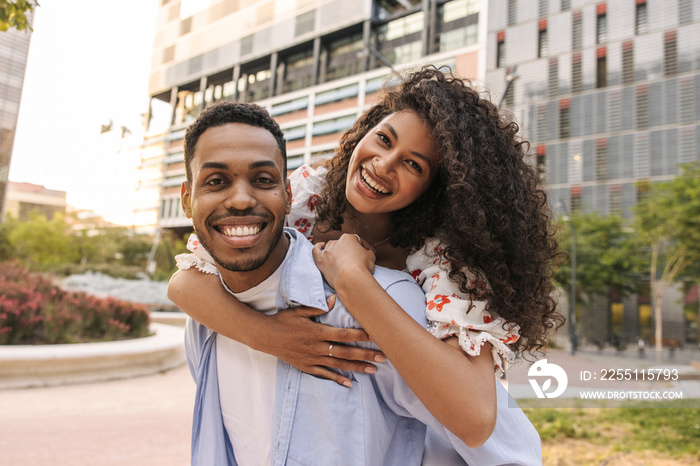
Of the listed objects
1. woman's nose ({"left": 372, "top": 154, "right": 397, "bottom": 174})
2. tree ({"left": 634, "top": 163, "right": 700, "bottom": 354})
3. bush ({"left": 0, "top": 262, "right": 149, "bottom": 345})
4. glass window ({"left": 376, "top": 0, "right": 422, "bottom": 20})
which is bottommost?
bush ({"left": 0, "top": 262, "right": 149, "bottom": 345})

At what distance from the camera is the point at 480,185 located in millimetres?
1888

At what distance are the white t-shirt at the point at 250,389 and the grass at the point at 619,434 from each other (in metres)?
3.82

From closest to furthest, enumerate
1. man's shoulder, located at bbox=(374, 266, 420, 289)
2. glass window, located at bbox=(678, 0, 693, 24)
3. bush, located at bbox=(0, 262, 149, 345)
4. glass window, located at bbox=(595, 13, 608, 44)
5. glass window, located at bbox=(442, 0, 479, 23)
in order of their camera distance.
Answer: man's shoulder, located at bbox=(374, 266, 420, 289), bush, located at bbox=(0, 262, 149, 345), glass window, located at bbox=(678, 0, 693, 24), glass window, located at bbox=(595, 13, 608, 44), glass window, located at bbox=(442, 0, 479, 23)

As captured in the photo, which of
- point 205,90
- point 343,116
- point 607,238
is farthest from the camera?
point 205,90

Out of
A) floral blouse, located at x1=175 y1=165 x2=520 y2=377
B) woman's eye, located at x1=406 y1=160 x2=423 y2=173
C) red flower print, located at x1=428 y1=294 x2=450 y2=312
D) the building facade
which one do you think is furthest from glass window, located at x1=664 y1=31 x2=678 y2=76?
the building facade

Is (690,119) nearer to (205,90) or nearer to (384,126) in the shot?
(384,126)

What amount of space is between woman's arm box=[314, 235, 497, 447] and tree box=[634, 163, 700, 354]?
21.5 meters

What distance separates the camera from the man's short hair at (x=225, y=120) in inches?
72.9

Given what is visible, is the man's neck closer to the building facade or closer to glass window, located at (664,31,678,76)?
glass window, located at (664,31,678,76)

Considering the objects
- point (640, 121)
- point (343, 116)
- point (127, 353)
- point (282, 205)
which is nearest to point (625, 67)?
point (640, 121)

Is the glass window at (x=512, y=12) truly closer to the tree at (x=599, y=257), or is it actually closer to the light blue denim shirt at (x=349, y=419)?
the tree at (x=599, y=257)

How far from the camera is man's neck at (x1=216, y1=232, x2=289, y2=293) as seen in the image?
6.22ft

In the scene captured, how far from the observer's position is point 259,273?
192 cm

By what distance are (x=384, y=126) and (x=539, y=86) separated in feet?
111
